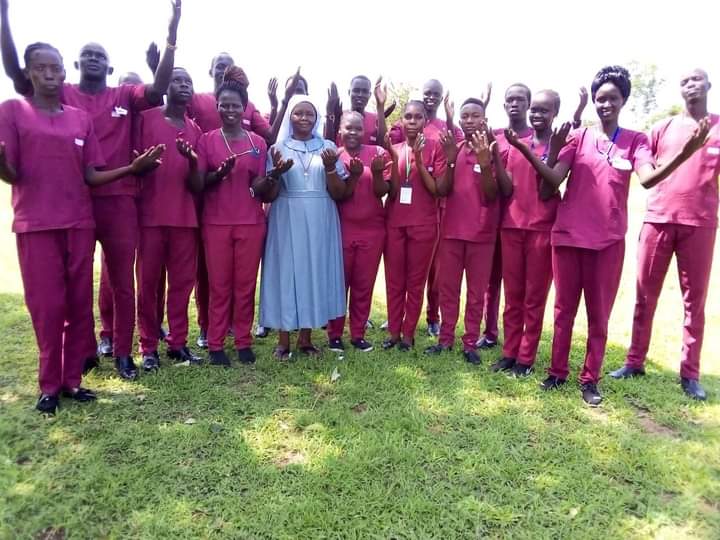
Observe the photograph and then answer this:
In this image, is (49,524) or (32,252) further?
(32,252)

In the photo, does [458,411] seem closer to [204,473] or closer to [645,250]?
[204,473]

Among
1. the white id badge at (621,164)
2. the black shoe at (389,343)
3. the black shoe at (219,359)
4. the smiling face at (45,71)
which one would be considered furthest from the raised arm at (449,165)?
the smiling face at (45,71)

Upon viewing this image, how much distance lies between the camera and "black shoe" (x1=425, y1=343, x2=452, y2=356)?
4.57 metres

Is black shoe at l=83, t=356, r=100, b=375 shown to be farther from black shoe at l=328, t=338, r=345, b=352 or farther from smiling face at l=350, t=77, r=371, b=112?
smiling face at l=350, t=77, r=371, b=112

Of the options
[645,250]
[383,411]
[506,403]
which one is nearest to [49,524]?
[383,411]

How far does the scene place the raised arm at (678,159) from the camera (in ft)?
10.1

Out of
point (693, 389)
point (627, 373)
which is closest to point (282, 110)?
point (627, 373)

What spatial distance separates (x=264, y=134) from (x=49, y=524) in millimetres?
3757

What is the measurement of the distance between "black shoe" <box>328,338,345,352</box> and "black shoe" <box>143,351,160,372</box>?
1.46 metres

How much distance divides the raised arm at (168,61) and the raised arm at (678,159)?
3.28 m

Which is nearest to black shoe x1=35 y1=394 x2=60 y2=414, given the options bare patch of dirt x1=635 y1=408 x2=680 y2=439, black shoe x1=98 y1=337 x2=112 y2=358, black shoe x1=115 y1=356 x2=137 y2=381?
black shoe x1=115 y1=356 x2=137 y2=381

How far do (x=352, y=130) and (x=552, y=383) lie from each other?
257 centimetres

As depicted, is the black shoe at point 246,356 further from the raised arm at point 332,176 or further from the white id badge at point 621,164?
the white id badge at point 621,164

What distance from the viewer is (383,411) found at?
3.52 meters
